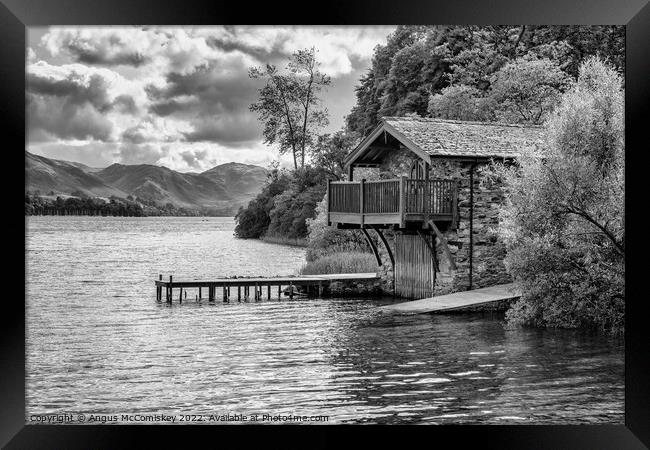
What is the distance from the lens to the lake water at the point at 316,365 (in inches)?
418

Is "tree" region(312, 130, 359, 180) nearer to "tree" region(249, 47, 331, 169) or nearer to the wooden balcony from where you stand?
"tree" region(249, 47, 331, 169)

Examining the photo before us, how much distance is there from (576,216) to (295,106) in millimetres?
23325

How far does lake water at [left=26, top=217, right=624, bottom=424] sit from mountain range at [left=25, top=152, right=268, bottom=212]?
32300 mm

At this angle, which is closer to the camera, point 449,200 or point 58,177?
point 449,200

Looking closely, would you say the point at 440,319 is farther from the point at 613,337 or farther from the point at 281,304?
the point at 281,304

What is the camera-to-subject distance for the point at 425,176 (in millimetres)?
19938

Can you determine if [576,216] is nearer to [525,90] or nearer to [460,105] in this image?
[525,90]

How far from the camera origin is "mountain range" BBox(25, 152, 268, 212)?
55906 mm

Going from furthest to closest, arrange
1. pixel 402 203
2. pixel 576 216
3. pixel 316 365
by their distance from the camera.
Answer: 1. pixel 402 203
2. pixel 576 216
3. pixel 316 365

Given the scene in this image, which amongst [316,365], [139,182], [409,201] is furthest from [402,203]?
[139,182]

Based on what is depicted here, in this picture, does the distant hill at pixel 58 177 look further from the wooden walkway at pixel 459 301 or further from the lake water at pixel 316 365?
the wooden walkway at pixel 459 301

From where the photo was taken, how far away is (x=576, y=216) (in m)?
14.9
